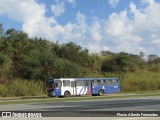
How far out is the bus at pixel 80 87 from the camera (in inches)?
2083

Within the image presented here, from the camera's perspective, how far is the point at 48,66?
208ft

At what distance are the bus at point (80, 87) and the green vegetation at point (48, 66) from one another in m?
6.18

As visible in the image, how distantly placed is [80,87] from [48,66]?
1037 centimetres

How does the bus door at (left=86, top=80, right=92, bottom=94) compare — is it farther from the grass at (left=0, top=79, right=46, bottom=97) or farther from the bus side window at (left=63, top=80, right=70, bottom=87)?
the grass at (left=0, top=79, right=46, bottom=97)

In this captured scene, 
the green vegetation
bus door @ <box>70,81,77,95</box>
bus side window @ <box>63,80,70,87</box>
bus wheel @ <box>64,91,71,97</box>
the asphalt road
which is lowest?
the asphalt road

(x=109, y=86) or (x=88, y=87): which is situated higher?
(x=109, y=86)

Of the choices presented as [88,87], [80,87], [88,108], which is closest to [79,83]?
[80,87]

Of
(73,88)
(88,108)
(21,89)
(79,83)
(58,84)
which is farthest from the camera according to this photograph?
(21,89)

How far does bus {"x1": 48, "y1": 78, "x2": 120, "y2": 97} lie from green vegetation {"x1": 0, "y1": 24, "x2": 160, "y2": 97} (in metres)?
6.18

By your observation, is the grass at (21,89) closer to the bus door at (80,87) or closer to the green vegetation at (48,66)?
the green vegetation at (48,66)

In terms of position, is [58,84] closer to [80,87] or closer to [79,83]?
[79,83]

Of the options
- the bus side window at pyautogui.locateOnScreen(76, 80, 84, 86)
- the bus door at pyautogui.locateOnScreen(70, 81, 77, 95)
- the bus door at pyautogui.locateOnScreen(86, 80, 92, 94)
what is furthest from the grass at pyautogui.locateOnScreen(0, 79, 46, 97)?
the bus door at pyautogui.locateOnScreen(86, 80, 92, 94)

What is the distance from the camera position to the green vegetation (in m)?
59.8

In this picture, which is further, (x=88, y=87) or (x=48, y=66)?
(x=48, y=66)
